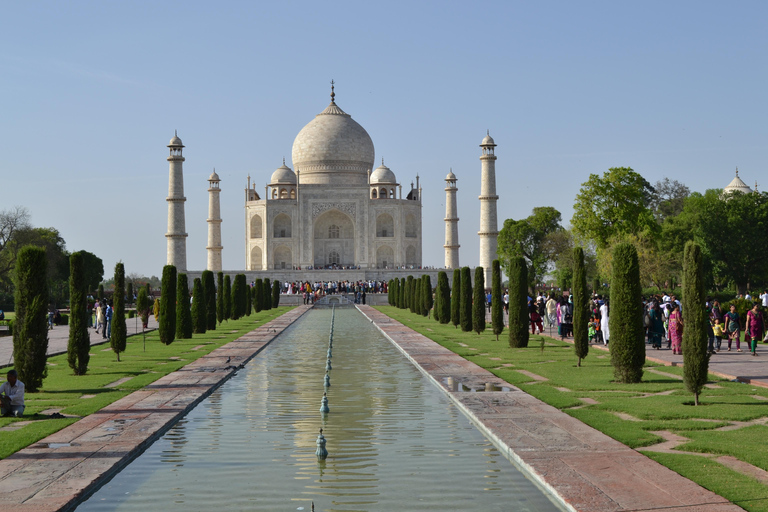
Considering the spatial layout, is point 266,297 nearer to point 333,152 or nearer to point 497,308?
point 497,308

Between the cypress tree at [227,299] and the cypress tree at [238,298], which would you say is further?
the cypress tree at [238,298]

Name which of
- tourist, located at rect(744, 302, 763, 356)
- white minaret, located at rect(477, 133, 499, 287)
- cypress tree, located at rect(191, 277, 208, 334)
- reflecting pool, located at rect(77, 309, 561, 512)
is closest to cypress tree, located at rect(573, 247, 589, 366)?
reflecting pool, located at rect(77, 309, 561, 512)

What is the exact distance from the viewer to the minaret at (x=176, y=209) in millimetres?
45375

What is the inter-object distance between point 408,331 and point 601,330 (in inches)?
179

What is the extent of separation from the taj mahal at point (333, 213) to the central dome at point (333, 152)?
6cm

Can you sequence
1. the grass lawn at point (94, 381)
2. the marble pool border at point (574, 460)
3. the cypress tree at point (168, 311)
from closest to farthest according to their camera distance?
the marble pool border at point (574, 460), the grass lawn at point (94, 381), the cypress tree at point (168, 311)

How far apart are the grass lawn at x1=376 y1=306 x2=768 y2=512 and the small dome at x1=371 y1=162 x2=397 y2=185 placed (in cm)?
4154

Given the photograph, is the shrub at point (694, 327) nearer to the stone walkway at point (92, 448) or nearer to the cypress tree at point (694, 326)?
the cypress tree at point (694, 326)

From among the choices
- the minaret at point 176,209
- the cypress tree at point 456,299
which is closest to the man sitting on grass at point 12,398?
the cypress tree at point 456,299

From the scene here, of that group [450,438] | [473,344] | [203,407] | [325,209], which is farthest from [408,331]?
[325,209]

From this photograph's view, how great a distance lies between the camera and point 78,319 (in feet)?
38.0

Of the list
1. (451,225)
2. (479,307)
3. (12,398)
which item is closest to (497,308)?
(479,307)

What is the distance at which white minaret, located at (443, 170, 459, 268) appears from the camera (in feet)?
169

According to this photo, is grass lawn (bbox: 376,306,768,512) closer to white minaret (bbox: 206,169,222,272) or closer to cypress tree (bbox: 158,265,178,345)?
cypress tree (bbox: 158,265,178,345)
